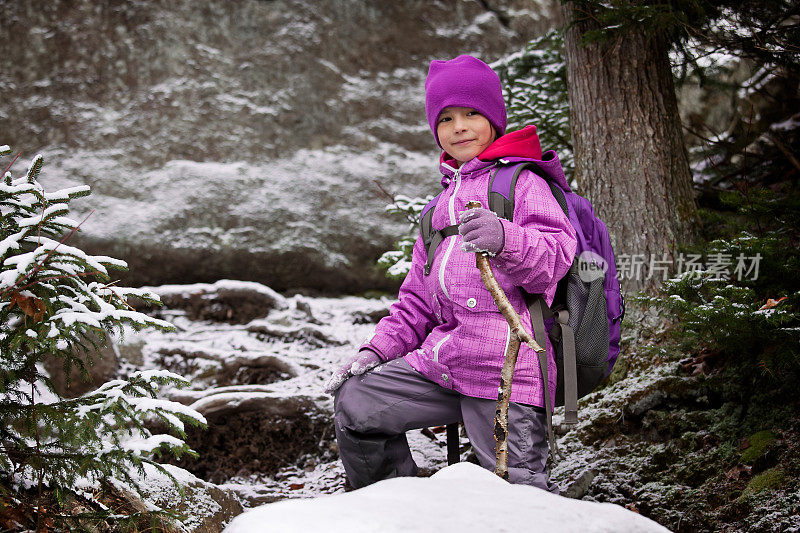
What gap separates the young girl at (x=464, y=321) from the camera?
2621 millimetres

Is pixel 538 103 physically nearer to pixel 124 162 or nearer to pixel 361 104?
pixel 361 104

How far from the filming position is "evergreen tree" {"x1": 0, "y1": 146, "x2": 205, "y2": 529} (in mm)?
2289

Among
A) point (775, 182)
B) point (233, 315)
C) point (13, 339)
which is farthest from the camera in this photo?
point (233, 315)

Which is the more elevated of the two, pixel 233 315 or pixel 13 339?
pixel 13 339

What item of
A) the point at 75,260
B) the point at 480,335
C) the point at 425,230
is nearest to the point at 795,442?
the point at 480,335

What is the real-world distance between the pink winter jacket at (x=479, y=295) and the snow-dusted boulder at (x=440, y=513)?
39.3 inches

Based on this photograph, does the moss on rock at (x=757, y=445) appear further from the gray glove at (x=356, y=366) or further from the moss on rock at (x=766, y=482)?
→ the gray glove at (x=356, y=366)

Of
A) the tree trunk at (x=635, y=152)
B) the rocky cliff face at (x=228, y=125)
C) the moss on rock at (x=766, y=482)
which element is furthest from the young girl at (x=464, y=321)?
the rocky cliff face at (x=228, y=125)

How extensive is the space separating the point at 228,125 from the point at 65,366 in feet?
22.5

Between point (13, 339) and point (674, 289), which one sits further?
point (674, 289)

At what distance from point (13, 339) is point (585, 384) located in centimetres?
245

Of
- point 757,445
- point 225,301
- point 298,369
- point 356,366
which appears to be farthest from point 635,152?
point 225,301

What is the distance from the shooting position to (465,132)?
318cm

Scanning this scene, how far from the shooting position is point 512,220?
2846 millimetres
